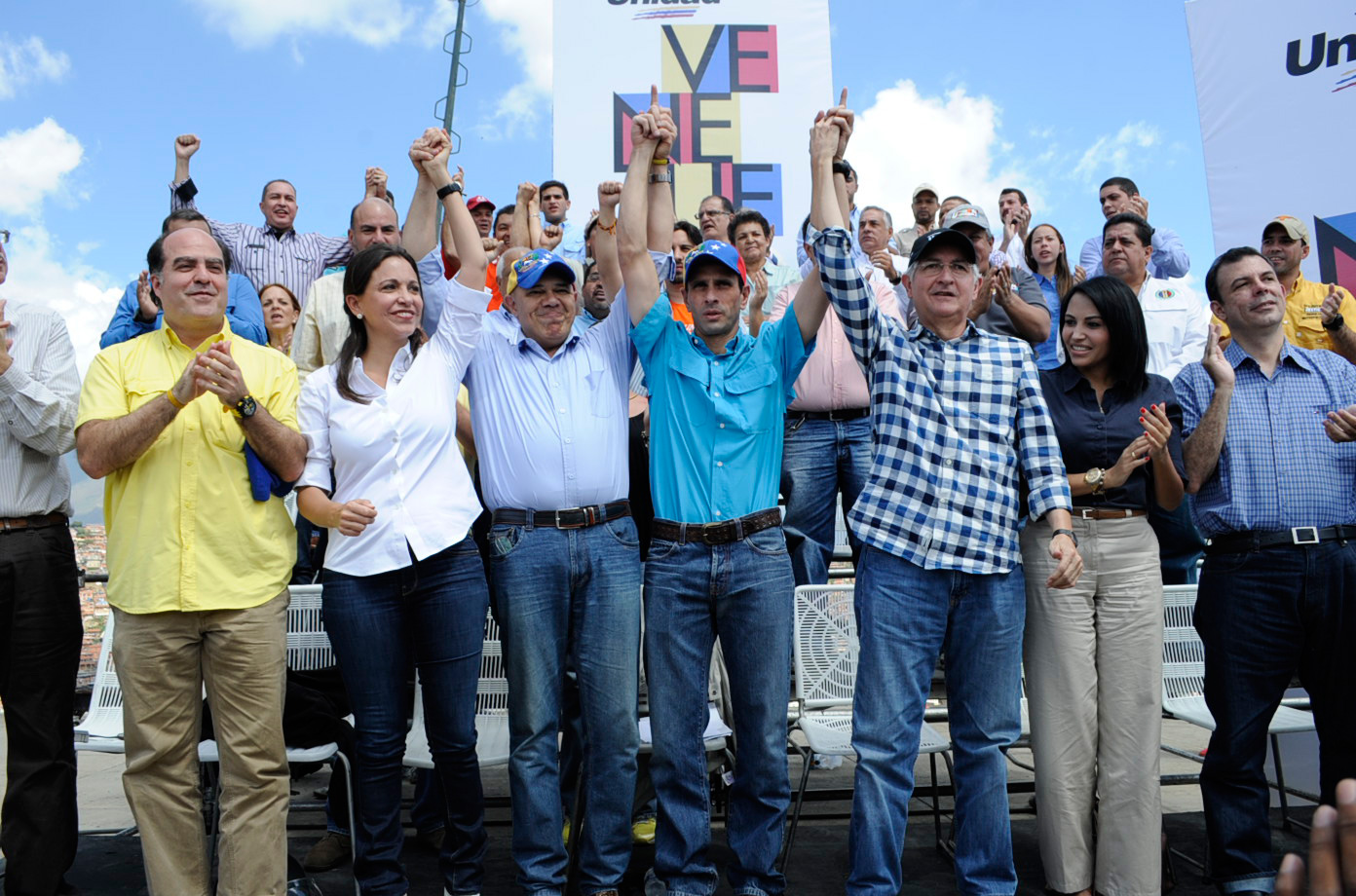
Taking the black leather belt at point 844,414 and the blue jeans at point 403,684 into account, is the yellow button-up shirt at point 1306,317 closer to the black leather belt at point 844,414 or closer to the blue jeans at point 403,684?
the black leather belt at point 844,414

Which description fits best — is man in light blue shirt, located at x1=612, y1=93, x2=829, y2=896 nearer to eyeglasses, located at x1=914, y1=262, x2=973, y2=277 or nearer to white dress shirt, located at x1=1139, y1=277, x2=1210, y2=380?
eyeglasses, located at x1=914, y1=262, x2=973, y2=277

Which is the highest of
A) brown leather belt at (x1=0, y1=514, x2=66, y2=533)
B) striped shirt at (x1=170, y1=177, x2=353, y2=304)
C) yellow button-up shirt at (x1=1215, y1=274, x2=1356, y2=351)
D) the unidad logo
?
the unidad logo

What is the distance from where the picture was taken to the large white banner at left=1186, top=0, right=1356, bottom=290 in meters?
6.72

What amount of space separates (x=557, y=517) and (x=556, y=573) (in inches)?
7.4

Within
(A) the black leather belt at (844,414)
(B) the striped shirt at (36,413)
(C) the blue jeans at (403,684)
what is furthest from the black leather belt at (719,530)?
(B) the striped shirt at (36,413)

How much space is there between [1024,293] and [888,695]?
2690 millimetres

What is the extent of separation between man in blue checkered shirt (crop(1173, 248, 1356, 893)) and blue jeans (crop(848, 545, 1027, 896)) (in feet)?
2.98

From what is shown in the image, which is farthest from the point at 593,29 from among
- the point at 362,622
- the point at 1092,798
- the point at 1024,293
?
the point at 1092,798

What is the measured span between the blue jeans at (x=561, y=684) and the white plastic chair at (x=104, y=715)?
1.69 metres

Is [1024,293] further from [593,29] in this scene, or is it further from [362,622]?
[593,29]

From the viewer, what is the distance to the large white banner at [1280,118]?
6.72 meters

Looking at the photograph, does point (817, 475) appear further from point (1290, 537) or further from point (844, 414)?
point (1290, 537)

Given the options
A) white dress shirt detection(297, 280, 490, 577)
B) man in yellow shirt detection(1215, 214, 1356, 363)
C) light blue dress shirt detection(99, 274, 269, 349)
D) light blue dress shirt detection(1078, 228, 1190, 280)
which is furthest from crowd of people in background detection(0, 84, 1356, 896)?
light blue dress shirt detection(1078, 228, 1190, 280)

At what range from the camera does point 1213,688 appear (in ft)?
12.2
